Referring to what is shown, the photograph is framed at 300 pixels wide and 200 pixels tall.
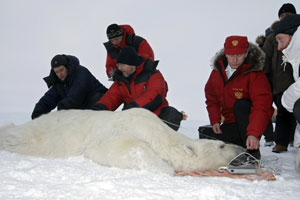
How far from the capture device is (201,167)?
3535 millimetres

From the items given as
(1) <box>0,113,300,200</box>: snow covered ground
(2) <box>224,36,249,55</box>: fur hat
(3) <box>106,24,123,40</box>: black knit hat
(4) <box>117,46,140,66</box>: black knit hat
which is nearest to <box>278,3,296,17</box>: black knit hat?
(2) <box>224,36,249,55</box>: fur hat

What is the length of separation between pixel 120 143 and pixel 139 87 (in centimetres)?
198

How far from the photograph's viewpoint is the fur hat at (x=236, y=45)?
4.38 metres

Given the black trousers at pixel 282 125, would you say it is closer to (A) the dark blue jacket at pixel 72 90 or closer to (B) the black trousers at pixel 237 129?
(B) the black trousers at pixel 237 129

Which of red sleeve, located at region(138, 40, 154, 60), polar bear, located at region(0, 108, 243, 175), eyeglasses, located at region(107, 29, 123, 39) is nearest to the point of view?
polar bear, located at region(0, 108, 243, 175)

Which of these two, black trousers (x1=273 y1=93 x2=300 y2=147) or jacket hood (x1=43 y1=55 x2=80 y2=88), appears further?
jacket hood (x1=43 y1=55 x2=80 y2=88)

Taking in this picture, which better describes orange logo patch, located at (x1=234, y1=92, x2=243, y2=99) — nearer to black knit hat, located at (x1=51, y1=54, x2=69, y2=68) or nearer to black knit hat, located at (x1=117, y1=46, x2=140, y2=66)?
black knit hat, located at (x1=117, y1=46, x2=140, y2=66)

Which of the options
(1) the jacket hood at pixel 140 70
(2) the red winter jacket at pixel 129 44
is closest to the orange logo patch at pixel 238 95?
(1) the jacket hood at pixel 140 70

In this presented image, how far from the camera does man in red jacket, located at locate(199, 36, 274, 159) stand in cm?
414

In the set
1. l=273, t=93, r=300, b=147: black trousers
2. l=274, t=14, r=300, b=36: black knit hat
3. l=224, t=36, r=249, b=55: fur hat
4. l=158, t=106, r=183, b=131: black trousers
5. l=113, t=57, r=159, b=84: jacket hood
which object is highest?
l=274, t=14, r=300, b=36: black knit hat

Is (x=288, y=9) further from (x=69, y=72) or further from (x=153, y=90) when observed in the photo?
(x=69, y=72)

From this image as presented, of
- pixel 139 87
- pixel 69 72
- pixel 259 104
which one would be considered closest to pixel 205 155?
pixel 259 104

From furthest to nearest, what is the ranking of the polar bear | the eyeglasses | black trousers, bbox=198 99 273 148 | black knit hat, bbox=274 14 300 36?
the eyeglasses → black trousers, bbox=198 99 273 148 → black knit hat, bbox=274 14 300 36 → the polar bear

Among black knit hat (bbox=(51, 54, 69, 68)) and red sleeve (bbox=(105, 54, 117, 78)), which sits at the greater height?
black knit hat (bbox=(51, 54, 69, 68))
